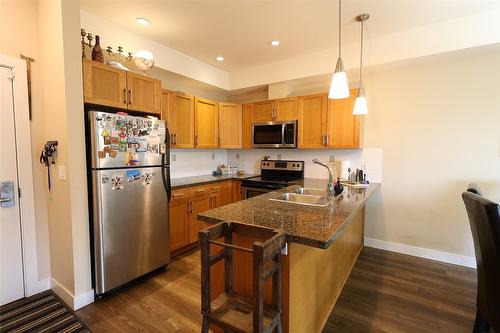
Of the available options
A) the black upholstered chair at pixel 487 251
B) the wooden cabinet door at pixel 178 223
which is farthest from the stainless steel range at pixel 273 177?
the black upholstered chair at pixel 487 251

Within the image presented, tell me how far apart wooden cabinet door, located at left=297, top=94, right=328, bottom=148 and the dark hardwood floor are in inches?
68.4

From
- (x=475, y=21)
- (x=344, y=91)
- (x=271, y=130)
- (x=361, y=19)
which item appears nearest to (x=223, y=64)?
(x=271, y=130)

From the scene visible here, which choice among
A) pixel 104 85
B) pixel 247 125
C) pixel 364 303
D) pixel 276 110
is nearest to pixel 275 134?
pixel 276 110

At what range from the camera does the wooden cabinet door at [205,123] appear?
146 inches

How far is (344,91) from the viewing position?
6.34ft

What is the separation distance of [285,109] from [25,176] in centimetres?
321

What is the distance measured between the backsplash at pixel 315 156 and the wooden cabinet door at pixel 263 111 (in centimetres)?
63

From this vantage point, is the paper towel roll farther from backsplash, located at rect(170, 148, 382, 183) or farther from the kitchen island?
the kitchen island

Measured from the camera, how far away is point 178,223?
3.11m

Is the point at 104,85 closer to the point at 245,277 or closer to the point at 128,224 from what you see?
the point at 128,224

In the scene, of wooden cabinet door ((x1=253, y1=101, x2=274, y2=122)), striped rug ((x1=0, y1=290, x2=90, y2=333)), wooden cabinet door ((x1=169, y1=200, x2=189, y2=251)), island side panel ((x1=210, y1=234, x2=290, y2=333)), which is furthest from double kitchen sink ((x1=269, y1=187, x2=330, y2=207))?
striped rug ((x1=0, y1=290, x2=90, y2=333))

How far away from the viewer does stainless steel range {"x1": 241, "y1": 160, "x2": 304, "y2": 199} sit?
3.56 metres

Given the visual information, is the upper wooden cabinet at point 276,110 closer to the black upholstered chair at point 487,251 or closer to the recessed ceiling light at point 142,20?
the recessed ceiling light at point 142,20

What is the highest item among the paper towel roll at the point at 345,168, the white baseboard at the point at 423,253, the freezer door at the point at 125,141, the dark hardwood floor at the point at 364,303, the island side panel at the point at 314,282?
the freezer door at the point at 125,141
